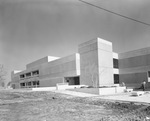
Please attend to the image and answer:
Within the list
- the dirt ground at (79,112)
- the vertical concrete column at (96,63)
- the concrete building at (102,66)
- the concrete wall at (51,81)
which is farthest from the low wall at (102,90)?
the concrete wall at (51,81)

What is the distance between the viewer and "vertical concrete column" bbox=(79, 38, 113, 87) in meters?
38.9

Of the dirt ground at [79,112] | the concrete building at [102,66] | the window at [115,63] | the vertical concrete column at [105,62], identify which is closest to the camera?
the dirt ground at [79,112]

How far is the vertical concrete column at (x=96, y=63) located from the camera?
38.9 meters

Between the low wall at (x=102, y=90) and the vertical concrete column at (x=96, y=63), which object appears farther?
the vertical concrete column at (x=96, y=63)

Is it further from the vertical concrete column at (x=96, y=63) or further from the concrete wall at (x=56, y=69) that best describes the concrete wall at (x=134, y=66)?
the concrete wall at (x=56, y=69)

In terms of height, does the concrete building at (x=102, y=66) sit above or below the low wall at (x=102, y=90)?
above

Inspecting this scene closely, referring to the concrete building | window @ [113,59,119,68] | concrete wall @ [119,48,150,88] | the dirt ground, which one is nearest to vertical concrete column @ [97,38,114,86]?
the concrete building

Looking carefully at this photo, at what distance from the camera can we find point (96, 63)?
1537 inches

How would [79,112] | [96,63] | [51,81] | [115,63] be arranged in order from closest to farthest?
1. [79,112]
2. [96,63]
3. [115,63]
4. [51,81]

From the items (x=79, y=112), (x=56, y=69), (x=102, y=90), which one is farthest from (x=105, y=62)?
(x=79, y=112)

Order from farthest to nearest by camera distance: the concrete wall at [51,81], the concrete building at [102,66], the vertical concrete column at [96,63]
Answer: the concrete wall at [51,81] → the concrete building at [102,66] → the vertical concrete column at [96,63]

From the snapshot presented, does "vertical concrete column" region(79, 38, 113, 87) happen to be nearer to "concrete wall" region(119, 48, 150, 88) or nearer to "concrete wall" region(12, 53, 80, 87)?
"concrete wall" region(12, 53, 80, 87)

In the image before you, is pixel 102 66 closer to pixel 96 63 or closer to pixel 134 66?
pixel 96 63

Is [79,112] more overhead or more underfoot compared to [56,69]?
more underfoot
